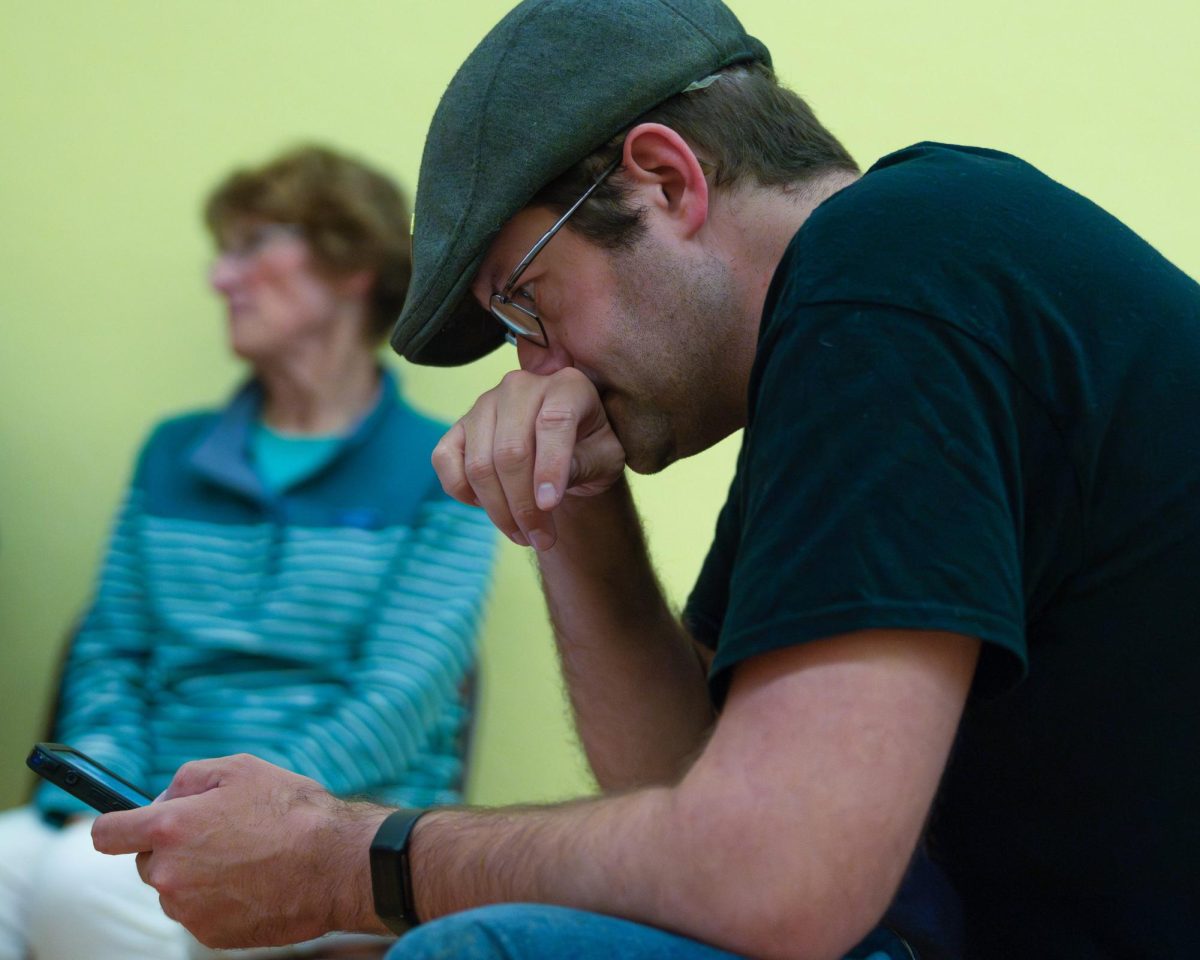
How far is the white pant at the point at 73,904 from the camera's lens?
213 centimetres

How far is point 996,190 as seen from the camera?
121 cm

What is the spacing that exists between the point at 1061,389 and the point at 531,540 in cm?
57

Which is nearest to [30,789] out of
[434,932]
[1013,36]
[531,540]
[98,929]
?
[98,929]

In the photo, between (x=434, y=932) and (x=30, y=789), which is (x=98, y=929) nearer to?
(x=30, y=789)

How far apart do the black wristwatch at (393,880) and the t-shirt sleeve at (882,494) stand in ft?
0.95

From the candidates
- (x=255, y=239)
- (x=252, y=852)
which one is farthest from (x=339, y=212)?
(x=252, y=852)

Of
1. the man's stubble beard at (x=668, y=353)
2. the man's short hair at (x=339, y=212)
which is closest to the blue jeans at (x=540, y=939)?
the man's stubble beard at (x=668, y=353)

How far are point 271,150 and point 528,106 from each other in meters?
1.48

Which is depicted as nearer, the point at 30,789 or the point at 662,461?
the point at 662,461

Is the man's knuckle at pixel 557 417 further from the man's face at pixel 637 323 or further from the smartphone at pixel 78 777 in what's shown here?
the smartphone at pixel 78 777

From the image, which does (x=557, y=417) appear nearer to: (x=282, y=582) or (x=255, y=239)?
(x=282, y=582)

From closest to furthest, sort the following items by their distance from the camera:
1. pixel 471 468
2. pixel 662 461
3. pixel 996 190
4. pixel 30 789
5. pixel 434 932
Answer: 1. pixel 434 932
2. pixel 996 190
3. pixel 471 468
4. pixel 662 461
5. pixel 30 789

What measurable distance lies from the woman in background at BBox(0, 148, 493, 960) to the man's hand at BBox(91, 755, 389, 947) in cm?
91

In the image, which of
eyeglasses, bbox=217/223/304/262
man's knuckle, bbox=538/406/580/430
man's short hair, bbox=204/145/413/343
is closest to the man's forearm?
man's knuckle, bbox=538/406/580/430
